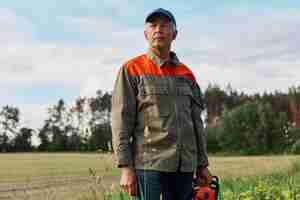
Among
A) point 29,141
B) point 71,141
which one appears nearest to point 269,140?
point 71,141

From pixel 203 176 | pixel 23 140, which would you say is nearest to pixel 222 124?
pixel 23 140

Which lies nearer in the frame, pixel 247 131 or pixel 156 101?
pixel 156 101

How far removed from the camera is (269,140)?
212 ft

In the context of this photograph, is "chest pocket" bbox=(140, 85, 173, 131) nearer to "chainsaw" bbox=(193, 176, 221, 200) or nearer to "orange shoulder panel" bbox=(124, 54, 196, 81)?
"orange shoulder panel" bbox=(124, 54, 196, 81)

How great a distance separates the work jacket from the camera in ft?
10.5

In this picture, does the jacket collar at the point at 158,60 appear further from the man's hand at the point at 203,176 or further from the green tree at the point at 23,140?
the green tree at the point at 23,140

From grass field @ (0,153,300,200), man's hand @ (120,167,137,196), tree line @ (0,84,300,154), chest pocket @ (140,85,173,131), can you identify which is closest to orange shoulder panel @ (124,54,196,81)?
chest pocket @ (140,85,173,131)

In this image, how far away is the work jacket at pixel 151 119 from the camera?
3.20 meters

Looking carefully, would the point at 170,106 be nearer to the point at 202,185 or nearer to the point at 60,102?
the point at 202,185

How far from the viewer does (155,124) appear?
3.22m

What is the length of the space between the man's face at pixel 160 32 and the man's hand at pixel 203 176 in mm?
833

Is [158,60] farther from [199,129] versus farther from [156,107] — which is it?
[199,129]

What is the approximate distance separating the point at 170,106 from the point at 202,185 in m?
0.63

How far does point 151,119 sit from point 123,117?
0.54 feet
